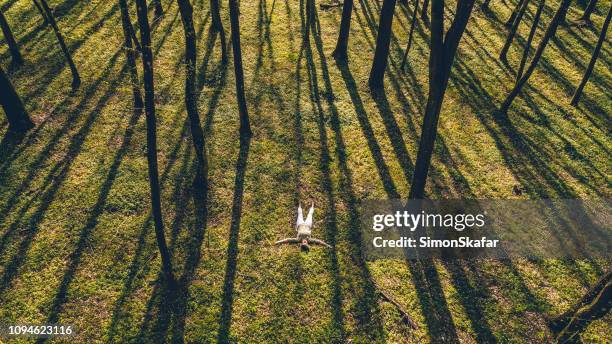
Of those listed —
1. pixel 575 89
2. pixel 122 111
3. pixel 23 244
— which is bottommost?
pixel 23 244

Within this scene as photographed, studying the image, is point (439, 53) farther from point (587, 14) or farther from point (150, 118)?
point (587, 14)

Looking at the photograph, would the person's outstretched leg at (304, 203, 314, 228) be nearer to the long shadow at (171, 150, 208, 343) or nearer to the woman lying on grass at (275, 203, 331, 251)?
the woman lying on grass at (275, 203, 331, 251)

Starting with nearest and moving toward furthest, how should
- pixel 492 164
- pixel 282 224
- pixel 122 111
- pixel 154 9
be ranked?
pixel 282 224
pixel 492 164
pixel 122 111
pixel 154 9

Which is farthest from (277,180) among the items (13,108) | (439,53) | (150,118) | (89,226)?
(13,108)

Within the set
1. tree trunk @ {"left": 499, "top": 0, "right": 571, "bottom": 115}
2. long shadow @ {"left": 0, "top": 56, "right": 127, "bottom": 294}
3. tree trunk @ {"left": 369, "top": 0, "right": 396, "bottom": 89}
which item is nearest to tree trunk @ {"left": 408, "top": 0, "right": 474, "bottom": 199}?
tree trunk @ {"left": 369, "top": 0, "right": 396, "bottom": 89}

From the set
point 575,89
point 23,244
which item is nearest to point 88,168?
point 23,244

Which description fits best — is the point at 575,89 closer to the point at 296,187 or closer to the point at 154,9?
the point at 296,187

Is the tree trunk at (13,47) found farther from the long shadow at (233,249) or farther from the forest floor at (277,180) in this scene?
the long shadow at (233,249)
